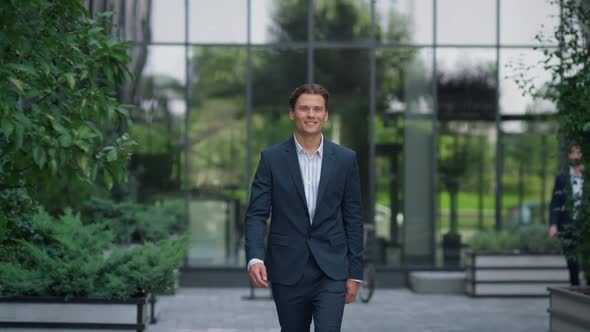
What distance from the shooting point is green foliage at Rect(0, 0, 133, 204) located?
3.79 meters

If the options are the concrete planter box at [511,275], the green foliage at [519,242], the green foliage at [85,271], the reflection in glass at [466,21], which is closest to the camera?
the green foliage at [85,271]

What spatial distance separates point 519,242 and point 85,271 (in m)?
7.49

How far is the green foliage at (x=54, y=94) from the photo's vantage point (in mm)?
3787

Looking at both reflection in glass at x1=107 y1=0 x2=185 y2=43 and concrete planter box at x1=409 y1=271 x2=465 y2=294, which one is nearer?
concrete planter box at x1=409 y1=271 x2=465 y2=294

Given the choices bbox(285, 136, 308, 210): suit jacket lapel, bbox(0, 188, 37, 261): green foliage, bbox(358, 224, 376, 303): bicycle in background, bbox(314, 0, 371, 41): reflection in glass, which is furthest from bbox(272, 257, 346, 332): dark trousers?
bbox(314, 0, 371, 41): reflection in glass

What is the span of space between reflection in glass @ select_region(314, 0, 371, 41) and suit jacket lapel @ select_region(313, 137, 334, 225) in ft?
30.4

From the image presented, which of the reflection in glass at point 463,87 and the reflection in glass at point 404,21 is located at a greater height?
the reflection in glass at point 404,21

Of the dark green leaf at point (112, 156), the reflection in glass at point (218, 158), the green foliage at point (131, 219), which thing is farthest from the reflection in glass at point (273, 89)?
the dark green leaf at point (112, 156)

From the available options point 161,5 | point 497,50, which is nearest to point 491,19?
point 497,50

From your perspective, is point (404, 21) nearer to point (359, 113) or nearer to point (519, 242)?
point (359, 113)

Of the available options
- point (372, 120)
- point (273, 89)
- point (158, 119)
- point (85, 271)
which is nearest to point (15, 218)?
point (85, 271)

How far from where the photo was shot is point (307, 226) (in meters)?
4.55

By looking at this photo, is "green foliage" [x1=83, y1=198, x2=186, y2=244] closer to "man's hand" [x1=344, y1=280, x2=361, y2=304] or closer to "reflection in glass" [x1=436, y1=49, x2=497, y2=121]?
"reflection in glass" [x1=436, y1=49, x2=497, y2=121]

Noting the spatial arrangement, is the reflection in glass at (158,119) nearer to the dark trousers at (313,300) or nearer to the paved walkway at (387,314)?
the paved walkway at (387,314)
